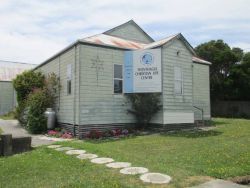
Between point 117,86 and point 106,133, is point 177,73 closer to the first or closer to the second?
point 117,86

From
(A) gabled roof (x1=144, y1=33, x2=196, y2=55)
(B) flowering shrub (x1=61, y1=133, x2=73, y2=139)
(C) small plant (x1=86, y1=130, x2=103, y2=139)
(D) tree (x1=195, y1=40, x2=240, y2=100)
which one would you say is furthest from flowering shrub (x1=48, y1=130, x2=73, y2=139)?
(D) tree (x1=195, y1=40, x2=240, y2=100)

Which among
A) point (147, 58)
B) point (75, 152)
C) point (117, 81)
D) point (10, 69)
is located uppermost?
point (10, 69)

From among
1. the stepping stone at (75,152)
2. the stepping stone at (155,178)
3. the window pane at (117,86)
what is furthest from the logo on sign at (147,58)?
the stepping stone at (155,178)

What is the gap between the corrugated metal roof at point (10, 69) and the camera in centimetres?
3663

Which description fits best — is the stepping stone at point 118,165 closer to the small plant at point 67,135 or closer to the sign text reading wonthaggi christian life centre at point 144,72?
the small plant at point 67,135

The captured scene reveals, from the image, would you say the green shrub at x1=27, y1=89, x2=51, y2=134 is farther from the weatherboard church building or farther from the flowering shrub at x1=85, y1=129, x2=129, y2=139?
the flowering shrub at x1=85, y1=129, x2=129, y2=139

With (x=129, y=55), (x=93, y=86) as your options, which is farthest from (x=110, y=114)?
(x=129, y=55)

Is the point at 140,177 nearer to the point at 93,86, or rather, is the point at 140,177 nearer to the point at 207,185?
the point at 207,185

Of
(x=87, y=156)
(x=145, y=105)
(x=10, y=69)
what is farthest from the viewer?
(x=10, y=69)

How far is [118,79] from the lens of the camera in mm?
16281

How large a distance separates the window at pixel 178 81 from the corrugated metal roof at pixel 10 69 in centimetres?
2460

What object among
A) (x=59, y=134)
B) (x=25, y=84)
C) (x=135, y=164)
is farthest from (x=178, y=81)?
(x=25, y=84)

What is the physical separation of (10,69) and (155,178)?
3500 cm

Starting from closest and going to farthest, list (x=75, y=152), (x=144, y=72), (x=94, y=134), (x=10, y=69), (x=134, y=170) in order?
(x=134, y=170) → (x=75, y=152) → (x=94, y=134) → (x=144, y=72) → (x=10, y=69)
